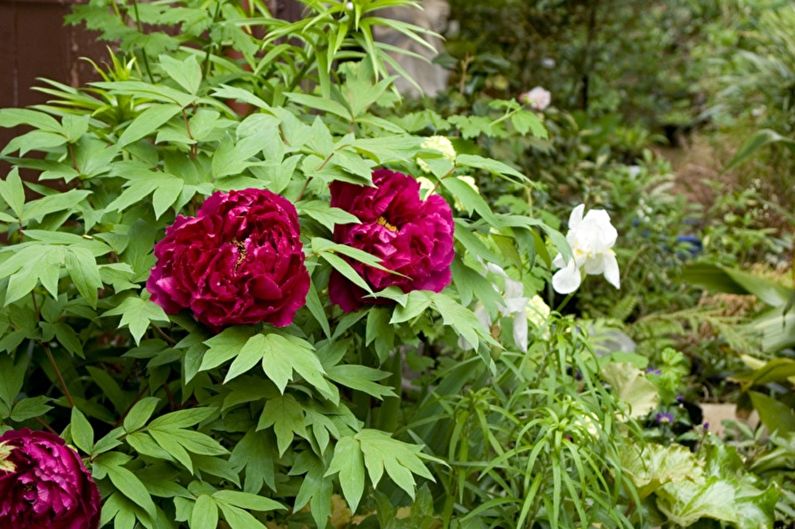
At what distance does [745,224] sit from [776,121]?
1189 mm

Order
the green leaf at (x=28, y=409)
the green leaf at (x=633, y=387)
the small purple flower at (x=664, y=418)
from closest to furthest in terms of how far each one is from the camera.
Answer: the green leaf at (x=28, y=409) → the green leaf at (x=633, y=387) → the small purple flower at (x=664, y=418)

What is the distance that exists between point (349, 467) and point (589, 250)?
32.7 inches

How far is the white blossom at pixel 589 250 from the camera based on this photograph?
7.45ft

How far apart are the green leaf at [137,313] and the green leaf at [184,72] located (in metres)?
0.47

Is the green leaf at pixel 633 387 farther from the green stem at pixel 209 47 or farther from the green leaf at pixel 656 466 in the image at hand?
the green stem at pixel 209 47

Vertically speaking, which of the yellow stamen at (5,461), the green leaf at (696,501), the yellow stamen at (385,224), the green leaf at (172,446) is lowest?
the green leaf at (696,501)

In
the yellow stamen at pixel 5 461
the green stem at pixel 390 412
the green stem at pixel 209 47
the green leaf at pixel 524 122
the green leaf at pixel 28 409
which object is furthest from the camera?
the green leaf at pixel 524 122

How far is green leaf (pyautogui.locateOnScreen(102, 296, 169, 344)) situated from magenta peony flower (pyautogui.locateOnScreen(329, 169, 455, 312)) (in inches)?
13.6

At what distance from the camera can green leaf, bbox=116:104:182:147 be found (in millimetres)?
1915

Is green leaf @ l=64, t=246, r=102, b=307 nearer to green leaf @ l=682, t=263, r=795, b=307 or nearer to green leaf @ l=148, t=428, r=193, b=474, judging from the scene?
green leaf @ l=148, t=428, r=193, b=474

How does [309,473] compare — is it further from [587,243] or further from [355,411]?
[587,243]

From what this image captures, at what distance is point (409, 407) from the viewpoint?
260 centimetres

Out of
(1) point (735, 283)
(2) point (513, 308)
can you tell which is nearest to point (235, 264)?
(2) point (513, 308)

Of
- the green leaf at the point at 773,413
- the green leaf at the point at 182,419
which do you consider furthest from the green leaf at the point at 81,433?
the green leaf at the point at 773,413
